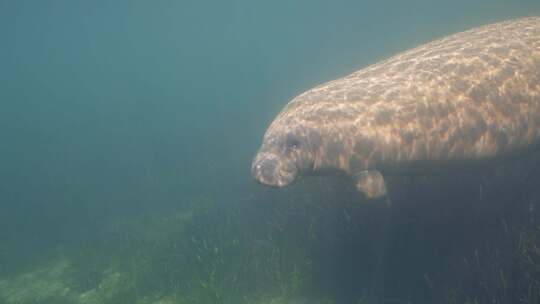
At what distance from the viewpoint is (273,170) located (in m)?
5.28

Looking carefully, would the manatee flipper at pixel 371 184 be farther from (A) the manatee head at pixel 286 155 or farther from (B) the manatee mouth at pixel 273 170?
(B) the manatee mouth at pixel 273 170

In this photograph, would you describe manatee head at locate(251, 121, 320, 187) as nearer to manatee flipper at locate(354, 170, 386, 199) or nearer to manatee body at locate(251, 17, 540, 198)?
manatee body at locate(251, 17, 540, 198)


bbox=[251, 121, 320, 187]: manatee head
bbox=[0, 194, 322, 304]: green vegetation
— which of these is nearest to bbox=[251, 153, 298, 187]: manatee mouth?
bbox=[251, 121, 320, 187]: manatee head

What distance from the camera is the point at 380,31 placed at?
60.2 meters

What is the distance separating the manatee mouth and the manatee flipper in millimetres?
939

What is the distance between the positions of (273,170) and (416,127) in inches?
83.7

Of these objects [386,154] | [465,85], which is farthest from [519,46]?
[386,154]

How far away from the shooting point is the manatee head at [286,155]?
17.3ft

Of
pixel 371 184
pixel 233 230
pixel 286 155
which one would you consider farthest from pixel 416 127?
pixel 233 230

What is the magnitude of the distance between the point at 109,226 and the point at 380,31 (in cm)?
5598

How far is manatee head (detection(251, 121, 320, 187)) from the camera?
5.28m

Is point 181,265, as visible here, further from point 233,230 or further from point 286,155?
point 286,155

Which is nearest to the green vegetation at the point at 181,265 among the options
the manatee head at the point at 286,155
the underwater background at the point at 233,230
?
the underwater background at the point at 233,230

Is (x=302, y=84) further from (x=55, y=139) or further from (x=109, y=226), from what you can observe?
(x=109, y=226)
